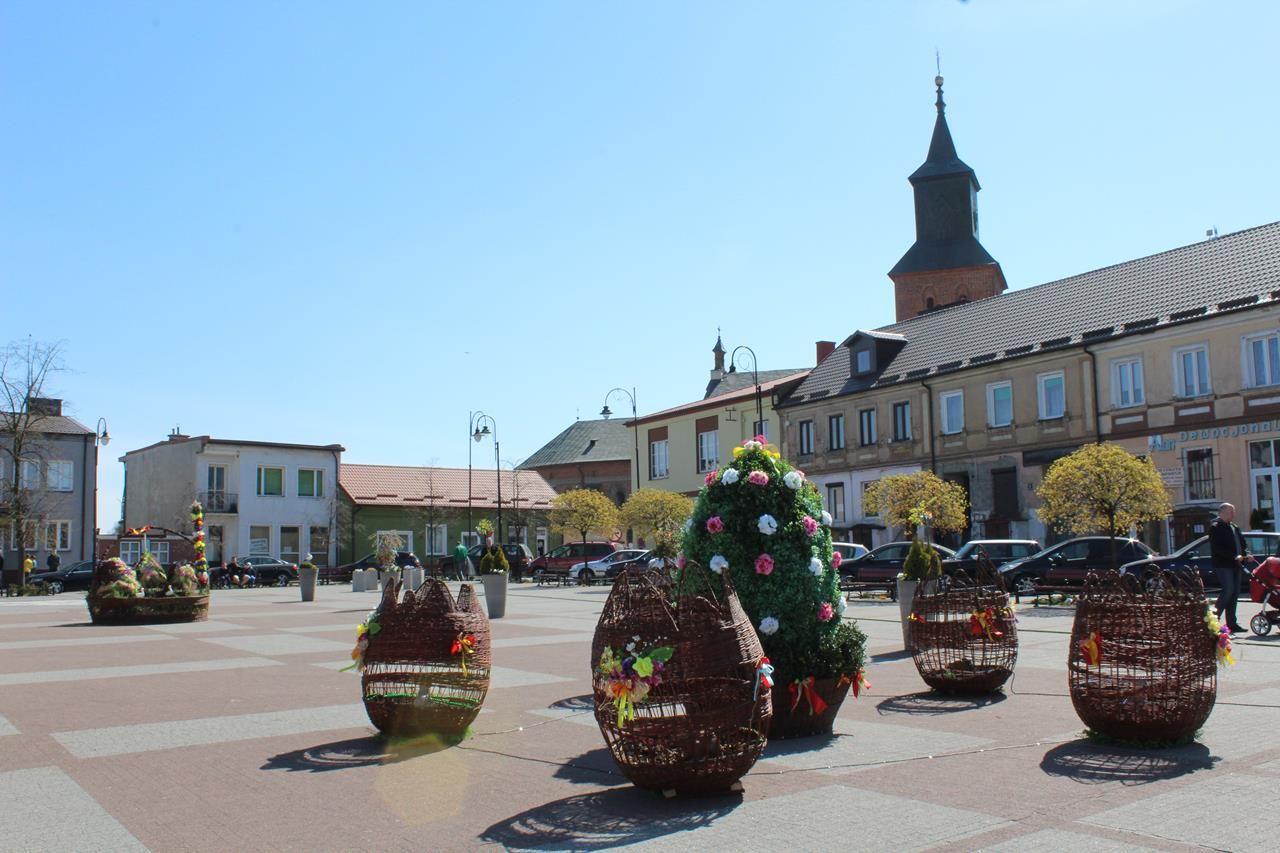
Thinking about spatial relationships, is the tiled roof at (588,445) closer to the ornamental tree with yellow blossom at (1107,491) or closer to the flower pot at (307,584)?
the flower pot at (307,584)

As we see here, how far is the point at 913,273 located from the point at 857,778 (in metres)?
58.6

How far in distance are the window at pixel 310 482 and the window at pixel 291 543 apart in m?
2.01

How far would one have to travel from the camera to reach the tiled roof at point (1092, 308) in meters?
32.2

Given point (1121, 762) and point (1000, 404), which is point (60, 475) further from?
point (1121, 762)

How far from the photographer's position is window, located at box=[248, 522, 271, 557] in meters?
57.9

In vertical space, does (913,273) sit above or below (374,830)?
above

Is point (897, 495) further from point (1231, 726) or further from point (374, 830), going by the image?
point (374, 830)

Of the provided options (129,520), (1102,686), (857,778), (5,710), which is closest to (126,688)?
(5,710)

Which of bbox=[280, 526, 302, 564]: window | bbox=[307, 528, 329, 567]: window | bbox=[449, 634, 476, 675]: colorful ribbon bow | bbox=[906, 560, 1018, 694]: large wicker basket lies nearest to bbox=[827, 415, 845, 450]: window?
bbox=[307, 528, 329, 567]: window

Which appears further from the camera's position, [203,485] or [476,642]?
[203,485]

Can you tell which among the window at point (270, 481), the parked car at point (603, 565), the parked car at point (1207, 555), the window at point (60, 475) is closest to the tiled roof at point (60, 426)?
the window at point (60, 475)

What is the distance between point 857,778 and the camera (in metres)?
7.01

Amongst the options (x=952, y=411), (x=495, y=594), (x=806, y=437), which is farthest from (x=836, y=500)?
(x=495, y=594)

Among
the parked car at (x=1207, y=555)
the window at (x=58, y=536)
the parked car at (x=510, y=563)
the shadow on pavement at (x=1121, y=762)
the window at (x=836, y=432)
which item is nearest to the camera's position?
the shadow on pavement at (x=1121, y=762)
